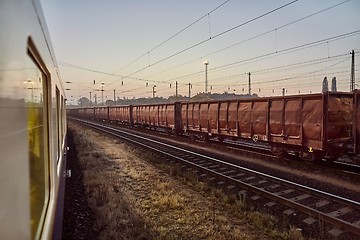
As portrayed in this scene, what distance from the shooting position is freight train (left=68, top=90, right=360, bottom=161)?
10.6 metres

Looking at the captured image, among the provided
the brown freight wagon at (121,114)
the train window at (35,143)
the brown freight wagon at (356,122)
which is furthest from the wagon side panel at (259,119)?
the brown freight wagon at (121,114)

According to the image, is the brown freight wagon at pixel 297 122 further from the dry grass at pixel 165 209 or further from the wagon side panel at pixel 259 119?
the dry grass at pixel 165 209

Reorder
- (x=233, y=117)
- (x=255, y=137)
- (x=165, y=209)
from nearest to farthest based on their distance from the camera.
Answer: (x=165, y=209)
(x=255, y=137)
(x=233, y=117)

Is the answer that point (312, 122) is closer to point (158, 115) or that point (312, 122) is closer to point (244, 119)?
point (244, 119)

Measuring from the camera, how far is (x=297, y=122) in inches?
455

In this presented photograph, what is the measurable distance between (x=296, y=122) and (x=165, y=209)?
6.89m

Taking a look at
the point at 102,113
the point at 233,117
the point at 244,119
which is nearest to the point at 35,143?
the point at 244,119

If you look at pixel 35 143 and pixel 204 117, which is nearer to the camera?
pixel 35 143

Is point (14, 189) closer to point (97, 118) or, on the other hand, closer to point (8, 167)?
point (8, 167)

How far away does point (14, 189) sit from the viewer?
1239 mm

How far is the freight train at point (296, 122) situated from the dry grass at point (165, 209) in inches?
187

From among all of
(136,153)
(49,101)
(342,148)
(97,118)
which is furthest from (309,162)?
(97,118)

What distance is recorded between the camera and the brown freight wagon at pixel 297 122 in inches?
419

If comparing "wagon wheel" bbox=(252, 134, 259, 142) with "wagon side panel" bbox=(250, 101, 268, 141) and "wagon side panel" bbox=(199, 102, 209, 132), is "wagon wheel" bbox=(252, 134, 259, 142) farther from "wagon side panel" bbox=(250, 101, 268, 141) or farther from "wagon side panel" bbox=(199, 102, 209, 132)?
"wagon side panel" bbox=(199, 102, 209, 132)
